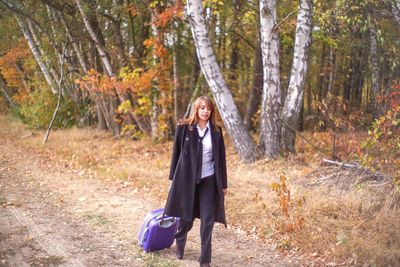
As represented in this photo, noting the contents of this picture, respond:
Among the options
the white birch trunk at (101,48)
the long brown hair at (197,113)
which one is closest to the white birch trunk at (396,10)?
the long brown hair at (197,113)

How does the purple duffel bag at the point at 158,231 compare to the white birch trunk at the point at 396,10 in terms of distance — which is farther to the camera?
the white birch trunk at the point at 396,10

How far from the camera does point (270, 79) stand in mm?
10305

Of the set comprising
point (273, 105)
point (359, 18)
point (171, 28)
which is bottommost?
point (273, 105)

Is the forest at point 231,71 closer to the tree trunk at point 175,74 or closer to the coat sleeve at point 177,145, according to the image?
the tree trunk at point 175,74

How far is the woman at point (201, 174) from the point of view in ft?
16.6

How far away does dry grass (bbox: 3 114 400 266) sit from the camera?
5.65 m

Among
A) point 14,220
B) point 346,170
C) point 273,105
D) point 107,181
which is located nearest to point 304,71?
point 273,105

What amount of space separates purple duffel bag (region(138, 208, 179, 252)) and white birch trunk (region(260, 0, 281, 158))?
5.43m

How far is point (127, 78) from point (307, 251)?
30.7 feet

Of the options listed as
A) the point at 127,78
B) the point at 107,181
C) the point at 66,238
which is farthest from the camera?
the point at 127,78

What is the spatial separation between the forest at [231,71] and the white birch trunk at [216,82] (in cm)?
2

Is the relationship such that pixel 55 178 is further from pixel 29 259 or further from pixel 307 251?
pixel 307 251

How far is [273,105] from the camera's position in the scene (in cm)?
1043

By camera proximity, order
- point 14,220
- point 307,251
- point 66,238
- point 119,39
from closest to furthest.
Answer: point 307,251
point 66,238
point 14,220
point 119,39
